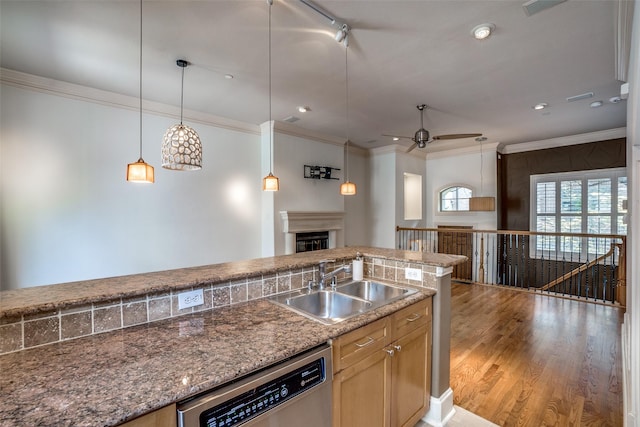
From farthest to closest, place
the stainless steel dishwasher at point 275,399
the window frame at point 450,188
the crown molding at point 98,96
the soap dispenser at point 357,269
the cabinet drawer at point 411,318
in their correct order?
the window frame at point 450,188 → the crown molding at point 98,96 → the soap dispenser at point 357,269 → the cabinet drawer at point 411,318 → the stainless steel dishwasher at point 275,399

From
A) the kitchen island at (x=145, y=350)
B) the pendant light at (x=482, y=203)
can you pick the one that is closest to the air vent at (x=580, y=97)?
the pendant light at (x=482, y=203)

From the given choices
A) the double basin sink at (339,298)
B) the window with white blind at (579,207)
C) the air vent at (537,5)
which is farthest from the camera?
the window with white blind at (579,207)

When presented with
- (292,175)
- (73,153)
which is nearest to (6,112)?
(73,153)

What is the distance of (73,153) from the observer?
3363mm

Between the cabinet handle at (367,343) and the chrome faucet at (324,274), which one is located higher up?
the chrome faucet at (324,274)

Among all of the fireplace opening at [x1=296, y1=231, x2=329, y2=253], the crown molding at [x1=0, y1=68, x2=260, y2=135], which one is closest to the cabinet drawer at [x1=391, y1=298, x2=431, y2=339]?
the fireplace opening at [x1=296, y1=231, x2=329, y2=253]

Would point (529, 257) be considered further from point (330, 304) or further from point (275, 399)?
point (275, 399)

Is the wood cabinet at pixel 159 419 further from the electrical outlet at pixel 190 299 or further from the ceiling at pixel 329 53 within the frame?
the ceiling at pixel 329 53

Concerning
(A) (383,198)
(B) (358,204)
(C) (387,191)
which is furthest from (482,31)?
(B) (358,204)

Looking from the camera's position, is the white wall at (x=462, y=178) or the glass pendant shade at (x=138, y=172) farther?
the white wall at (x=462, y=178)

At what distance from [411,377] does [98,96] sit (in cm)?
447

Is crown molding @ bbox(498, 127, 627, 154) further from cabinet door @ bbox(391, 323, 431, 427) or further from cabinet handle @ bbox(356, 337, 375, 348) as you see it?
cabinet handle @ bbox(356, 337, 375, 348)

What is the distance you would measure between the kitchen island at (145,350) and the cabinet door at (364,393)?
0.79 feet

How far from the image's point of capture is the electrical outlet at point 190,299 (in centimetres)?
152
